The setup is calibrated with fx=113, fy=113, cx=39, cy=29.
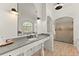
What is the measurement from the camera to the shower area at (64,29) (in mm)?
9047

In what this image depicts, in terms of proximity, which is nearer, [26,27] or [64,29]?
[26,27]

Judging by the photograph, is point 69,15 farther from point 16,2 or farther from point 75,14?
point 16,2

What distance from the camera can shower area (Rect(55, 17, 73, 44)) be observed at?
905 centimetres

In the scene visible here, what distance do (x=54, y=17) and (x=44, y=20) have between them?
328cm

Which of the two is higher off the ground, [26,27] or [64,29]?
[26,27]

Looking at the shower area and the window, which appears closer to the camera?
the window

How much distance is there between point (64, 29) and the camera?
9.71m

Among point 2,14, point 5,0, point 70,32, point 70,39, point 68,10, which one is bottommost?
point 70,39

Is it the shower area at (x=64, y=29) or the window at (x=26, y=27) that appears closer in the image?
the window at (x=26, y=27)

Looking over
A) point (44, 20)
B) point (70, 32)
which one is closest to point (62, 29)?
point (70, 32)

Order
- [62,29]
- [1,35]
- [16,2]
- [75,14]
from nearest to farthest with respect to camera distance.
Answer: [1,35]
[16,2]
[75,14]
[62,29]

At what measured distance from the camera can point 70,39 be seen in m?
9.11

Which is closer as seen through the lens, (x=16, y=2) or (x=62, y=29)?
(x=16, y=2)

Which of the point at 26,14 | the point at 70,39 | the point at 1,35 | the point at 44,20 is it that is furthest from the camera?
the point at 70,39
